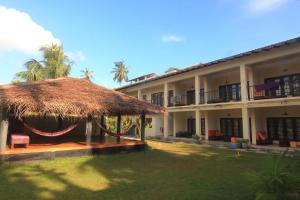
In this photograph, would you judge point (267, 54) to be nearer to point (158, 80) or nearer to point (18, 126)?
point (158, 80)

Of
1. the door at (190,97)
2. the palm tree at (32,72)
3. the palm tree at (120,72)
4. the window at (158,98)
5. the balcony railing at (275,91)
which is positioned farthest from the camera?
the palm tree at (120,72)

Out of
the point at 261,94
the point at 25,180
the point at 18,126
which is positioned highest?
the point at 261,94

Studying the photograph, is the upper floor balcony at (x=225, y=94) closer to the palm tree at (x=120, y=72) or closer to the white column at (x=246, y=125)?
the white column at (x=246, y=125)

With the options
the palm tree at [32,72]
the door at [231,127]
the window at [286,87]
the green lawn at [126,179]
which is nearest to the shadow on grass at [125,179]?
the green lawn at [126,179]

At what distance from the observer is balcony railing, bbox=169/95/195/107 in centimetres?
2142

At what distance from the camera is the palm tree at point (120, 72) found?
45.8 metres

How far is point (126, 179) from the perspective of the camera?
666 cm

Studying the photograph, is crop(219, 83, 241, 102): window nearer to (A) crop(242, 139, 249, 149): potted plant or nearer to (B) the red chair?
(B) the red chair

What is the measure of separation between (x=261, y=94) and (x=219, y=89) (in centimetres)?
453

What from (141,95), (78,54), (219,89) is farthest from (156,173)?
(78,54)

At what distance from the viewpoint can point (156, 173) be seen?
24.5 ft

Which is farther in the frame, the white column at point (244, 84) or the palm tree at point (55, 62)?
the palm tree at point (55, 62)

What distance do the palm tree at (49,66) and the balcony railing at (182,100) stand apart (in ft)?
39.4

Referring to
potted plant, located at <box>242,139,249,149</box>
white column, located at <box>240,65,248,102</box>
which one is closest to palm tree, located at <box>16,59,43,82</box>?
white column, located at <box>240,65,248,102</box>
